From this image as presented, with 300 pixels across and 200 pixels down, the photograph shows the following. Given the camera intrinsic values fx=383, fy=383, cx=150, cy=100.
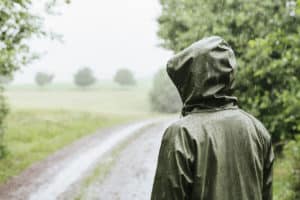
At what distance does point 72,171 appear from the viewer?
1348cm

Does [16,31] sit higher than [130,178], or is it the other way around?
[16,31]

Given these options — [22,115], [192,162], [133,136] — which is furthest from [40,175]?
[22,115]

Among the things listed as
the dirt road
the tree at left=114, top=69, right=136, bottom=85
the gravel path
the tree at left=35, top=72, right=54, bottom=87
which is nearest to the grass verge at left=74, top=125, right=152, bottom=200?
the gravel path

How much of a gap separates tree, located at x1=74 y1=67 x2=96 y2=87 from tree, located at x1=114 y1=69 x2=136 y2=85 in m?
7.96

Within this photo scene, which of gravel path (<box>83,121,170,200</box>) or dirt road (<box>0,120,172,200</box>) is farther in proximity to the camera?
dirt road (<box>0,120,172,200</box>)

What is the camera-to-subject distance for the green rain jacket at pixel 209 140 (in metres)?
2.47

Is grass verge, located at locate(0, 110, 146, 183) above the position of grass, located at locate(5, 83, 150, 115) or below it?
above

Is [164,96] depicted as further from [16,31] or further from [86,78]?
[16,31]

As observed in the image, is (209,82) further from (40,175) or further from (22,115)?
(22,115)

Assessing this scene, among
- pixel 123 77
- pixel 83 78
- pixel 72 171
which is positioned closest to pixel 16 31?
pixel 72 171

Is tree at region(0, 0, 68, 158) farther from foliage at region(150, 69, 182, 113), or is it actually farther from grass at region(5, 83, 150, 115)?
grass at region(5, 83, 150, 115)

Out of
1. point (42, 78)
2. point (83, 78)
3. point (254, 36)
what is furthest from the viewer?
point (42, 78)

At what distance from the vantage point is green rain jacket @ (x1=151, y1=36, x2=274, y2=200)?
2.47 metres

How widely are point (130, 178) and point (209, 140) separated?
33.3 ft
